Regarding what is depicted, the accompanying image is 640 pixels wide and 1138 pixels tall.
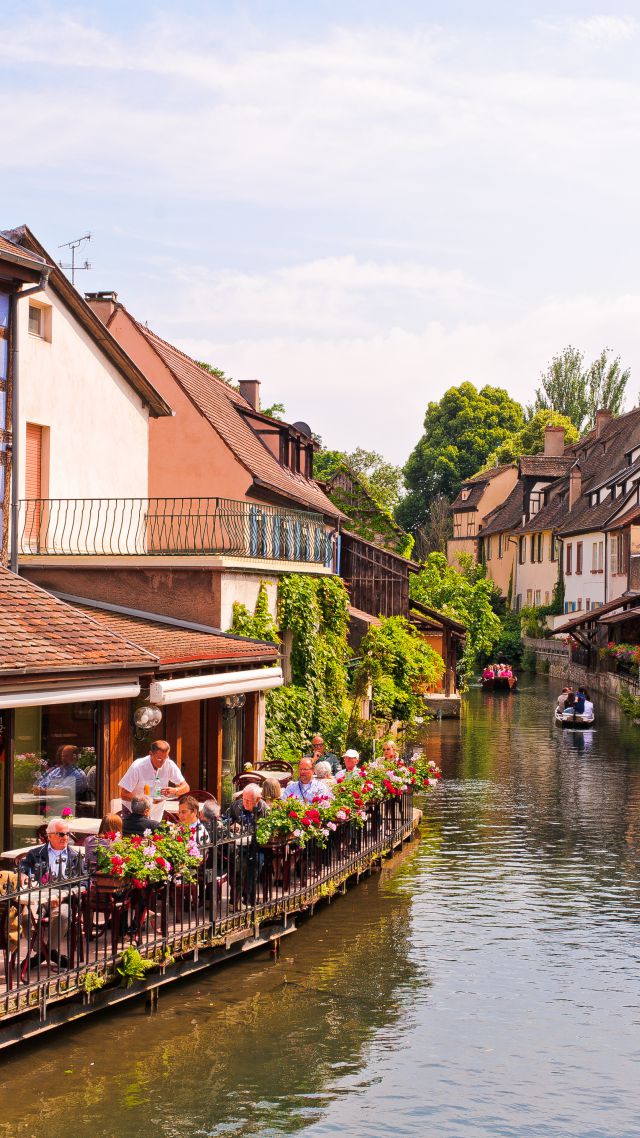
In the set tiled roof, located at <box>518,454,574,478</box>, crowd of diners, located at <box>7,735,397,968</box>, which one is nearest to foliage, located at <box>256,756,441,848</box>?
crowd of diners, located at <box>7,735,397,968</box>

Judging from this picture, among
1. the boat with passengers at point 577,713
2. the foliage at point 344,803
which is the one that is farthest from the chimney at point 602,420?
the foliage at point 344,803

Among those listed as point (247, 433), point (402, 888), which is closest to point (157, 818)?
point (402, 888)

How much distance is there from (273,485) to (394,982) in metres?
20.1

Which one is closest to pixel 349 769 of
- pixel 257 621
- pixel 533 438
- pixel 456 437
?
pixel 257 621

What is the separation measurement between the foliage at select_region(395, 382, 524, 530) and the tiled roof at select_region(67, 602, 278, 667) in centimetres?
8655

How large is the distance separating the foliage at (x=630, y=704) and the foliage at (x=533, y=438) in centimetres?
4695

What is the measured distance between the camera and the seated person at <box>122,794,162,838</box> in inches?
587

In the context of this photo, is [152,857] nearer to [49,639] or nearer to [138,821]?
[138,821]

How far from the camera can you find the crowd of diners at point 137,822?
12.6 m

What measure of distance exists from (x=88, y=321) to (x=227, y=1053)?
54.4ft

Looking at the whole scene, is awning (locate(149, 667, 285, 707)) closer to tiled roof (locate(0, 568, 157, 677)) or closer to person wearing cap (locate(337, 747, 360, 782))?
tiled roof (locate(0, 568, 157, 677))

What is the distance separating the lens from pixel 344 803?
1880 centimetres

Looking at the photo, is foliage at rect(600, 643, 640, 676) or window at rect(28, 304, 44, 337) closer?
window at rect(28, 304, 44, 337)

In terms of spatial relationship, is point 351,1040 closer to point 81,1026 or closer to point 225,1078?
point 225,1078
